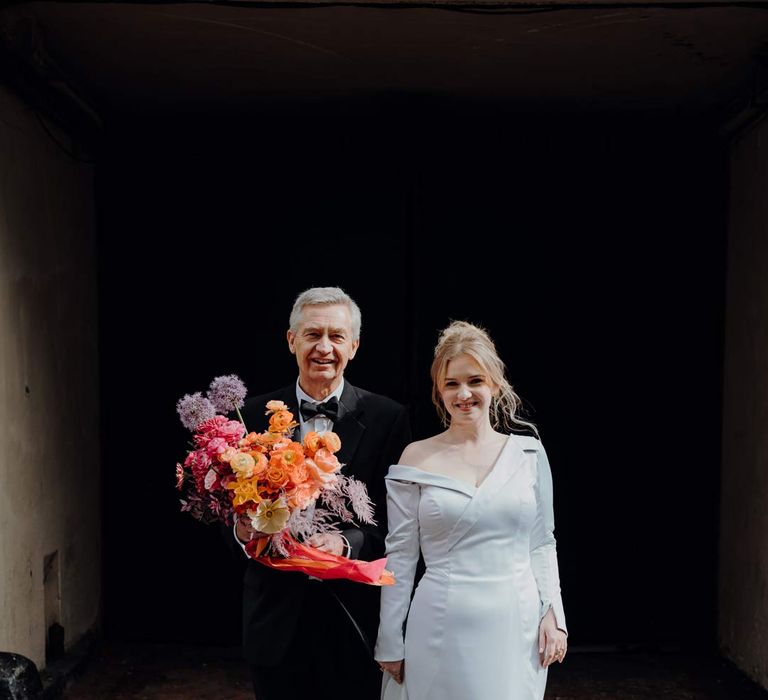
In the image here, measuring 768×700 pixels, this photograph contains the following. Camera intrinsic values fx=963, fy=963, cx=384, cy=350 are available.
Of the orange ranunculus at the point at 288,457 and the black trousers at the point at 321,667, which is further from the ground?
the orange ranunculus at the point at 288,457

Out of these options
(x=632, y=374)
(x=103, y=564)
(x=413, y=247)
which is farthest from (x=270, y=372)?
(x=632, y=374)

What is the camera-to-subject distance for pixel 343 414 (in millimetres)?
3393

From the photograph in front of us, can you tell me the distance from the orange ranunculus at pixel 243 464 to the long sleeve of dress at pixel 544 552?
104cm

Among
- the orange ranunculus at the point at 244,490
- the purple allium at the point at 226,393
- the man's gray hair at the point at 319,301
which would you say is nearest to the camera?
the orange ranunculus at the point at 244,490

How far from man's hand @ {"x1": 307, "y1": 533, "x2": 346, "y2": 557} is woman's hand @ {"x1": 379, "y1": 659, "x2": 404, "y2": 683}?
1.43 ft

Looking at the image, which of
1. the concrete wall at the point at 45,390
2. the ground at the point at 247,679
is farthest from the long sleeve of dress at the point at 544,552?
the concrete wall at the point at 45,390

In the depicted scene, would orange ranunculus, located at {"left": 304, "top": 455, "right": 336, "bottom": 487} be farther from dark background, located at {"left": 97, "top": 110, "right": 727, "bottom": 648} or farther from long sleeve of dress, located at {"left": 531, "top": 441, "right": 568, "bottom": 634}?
dark background, located at {"left": 97, "top": 110, "right": 727, "bottom": 648}

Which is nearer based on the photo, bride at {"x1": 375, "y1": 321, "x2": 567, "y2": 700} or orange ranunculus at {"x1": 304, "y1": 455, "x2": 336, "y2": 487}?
orange ranunculus at {"x1": 304, "y1": 455, "x2": 336, "y2": 487}

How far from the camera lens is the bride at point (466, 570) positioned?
10.3 feet

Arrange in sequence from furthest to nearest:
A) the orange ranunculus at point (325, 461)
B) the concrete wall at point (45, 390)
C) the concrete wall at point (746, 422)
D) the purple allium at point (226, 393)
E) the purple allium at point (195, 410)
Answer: the concrete wall at point (746, 422) → the concrete wall at point (45, 390) → the purple allium at point (226, 393) → the purple allium at point (195, 410) → the orange ranunculus at point (325, 461)

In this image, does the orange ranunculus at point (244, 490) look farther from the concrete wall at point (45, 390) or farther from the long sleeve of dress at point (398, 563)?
the concrete wall at point (45, 390)

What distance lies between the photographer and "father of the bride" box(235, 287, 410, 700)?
10.6 ft

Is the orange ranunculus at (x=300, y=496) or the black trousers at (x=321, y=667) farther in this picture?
the black trousers at (x=321, y=667)

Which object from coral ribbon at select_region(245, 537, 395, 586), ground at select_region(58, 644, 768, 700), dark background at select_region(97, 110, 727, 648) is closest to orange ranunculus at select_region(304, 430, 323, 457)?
coral ribbon at select_region(245, 537, 395, 586)
